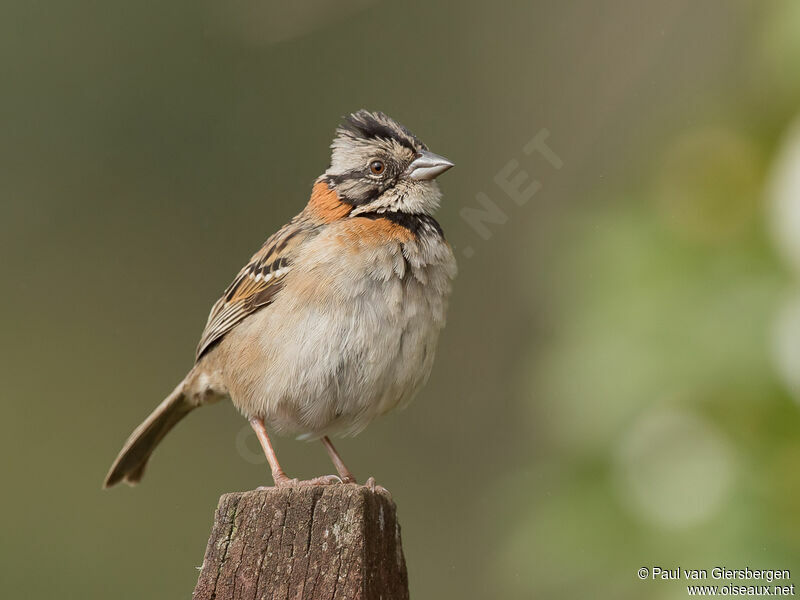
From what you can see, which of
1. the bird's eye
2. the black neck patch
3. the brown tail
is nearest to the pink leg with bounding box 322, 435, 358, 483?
the brown tail

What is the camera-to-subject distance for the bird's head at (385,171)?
184 inches

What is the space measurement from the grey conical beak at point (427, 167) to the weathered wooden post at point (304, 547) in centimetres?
187

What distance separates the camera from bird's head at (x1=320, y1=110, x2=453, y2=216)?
468cm

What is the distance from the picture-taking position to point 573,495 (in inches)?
154

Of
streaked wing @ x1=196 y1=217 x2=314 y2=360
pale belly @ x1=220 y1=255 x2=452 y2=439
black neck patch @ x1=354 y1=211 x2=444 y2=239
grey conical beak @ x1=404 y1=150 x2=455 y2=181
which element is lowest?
pale belly @ x1=220 y1=255 x2=452 y2=439

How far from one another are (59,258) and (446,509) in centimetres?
405

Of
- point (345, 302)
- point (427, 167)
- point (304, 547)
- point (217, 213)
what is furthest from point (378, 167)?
point (217, 213)

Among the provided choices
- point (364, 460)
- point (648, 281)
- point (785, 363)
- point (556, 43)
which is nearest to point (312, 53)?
point (556, 43)

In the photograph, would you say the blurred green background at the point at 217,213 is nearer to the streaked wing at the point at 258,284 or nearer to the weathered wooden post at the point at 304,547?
the streaked wing at the point at 258,284

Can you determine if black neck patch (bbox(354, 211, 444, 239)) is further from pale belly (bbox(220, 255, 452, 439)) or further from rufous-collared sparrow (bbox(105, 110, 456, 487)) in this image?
pale belly (bbox(220, 255, 452, 439))

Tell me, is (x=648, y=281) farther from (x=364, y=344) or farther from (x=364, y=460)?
(x=364, y=460)

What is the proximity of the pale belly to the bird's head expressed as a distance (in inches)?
12.9

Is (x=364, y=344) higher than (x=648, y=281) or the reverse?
higher

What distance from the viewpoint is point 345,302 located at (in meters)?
4.36
